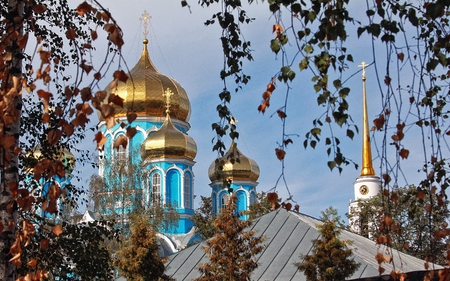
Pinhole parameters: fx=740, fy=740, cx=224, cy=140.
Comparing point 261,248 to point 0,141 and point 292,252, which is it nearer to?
point 292,252

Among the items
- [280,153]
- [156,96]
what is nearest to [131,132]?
[280,153]

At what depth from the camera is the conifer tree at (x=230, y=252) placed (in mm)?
14320

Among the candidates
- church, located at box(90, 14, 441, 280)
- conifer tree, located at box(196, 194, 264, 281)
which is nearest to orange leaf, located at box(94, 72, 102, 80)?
conifer tree, located at box(196, 194, 264, 281)

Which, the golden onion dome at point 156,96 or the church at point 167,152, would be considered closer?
the church at point 167,152

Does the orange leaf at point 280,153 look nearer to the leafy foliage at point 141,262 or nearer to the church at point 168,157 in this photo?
the leafy foliage at point 141,262

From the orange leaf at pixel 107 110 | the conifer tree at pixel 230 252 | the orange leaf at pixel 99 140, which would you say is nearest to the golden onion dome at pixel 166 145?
the conifer tree at pixel 230 252

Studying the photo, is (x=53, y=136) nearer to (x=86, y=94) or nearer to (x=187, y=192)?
(x=86, y=94)

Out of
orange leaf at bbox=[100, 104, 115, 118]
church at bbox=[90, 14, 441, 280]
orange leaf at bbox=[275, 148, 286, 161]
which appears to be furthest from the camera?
church at bbox=[90, 14, 441, 280]

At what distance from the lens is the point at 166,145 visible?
34656 mm

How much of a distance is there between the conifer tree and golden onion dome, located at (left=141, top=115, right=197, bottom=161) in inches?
753

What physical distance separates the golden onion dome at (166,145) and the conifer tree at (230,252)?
19.1 m

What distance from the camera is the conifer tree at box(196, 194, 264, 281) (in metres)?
14.3

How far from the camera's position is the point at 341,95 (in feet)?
12.3

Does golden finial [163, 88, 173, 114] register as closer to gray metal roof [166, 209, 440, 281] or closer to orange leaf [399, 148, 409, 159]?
gray metal roof [166, 209, 440, 281]
